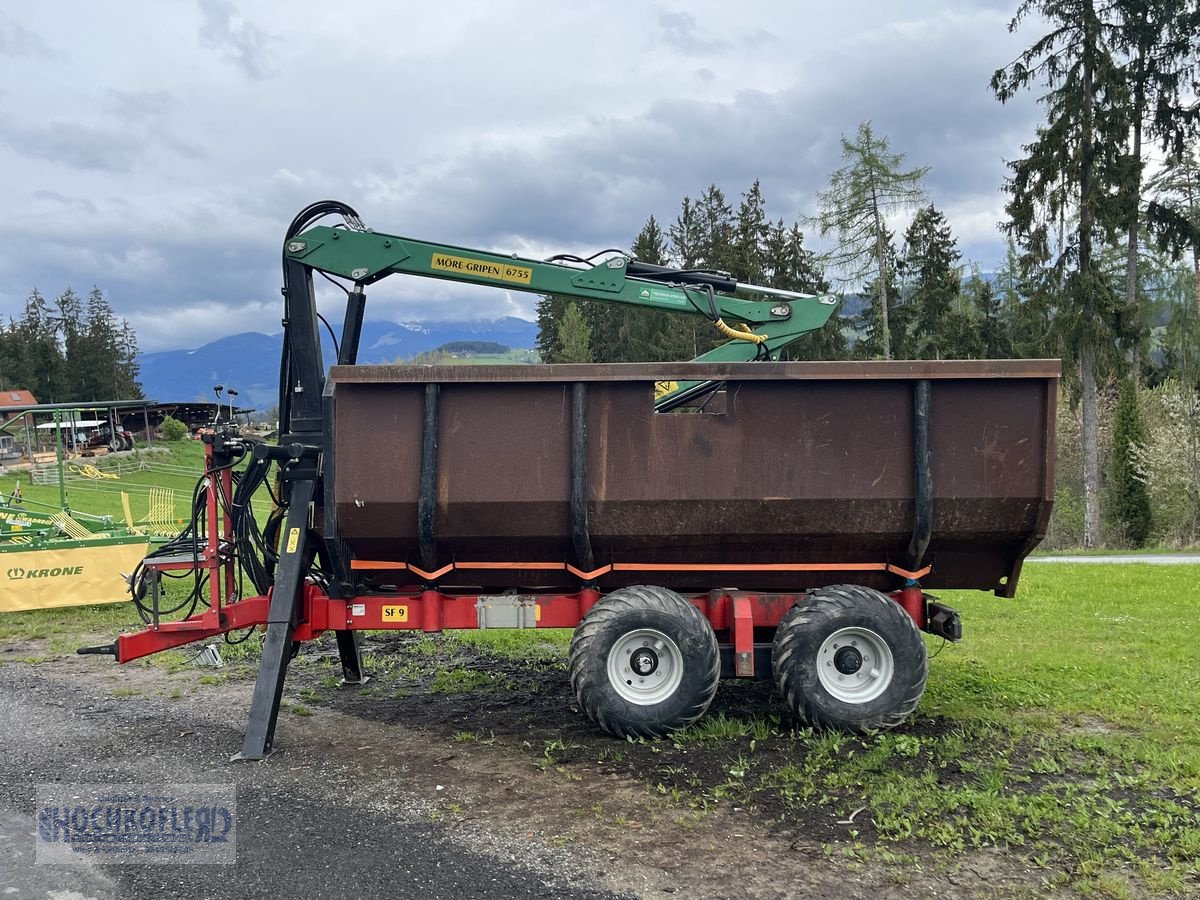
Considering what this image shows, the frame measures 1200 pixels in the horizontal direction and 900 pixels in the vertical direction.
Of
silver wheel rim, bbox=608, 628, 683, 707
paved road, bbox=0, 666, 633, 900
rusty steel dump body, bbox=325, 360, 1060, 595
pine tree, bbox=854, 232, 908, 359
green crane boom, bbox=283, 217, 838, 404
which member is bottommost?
paved road, bbox=0, 666, 633, 900

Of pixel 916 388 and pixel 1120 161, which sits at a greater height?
pixel 1120 161

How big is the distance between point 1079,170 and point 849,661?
20.9 meters

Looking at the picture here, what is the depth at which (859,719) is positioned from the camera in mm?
5461

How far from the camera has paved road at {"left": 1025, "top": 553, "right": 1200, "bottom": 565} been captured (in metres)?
17.0

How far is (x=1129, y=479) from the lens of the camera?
1090 inches

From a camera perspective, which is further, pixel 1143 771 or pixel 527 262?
pixel 527 262

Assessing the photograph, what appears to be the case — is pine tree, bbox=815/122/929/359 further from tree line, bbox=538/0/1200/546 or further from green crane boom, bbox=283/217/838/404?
green crane boom, bbox=283/217/838/404

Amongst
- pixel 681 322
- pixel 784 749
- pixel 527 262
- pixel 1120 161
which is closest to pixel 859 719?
pixel 784 749

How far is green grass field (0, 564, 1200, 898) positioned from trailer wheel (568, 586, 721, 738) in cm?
19

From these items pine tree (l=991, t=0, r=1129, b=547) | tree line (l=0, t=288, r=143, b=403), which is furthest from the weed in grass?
tree line (l=0, t=288, r=143, b=403)

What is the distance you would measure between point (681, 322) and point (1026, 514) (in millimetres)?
34645

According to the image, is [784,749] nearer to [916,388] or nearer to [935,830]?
[935,830]

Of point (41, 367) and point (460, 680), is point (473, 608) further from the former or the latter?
A: point (41, 367)

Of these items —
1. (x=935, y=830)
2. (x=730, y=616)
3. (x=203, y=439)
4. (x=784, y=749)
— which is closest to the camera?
(x=935, y=830)
